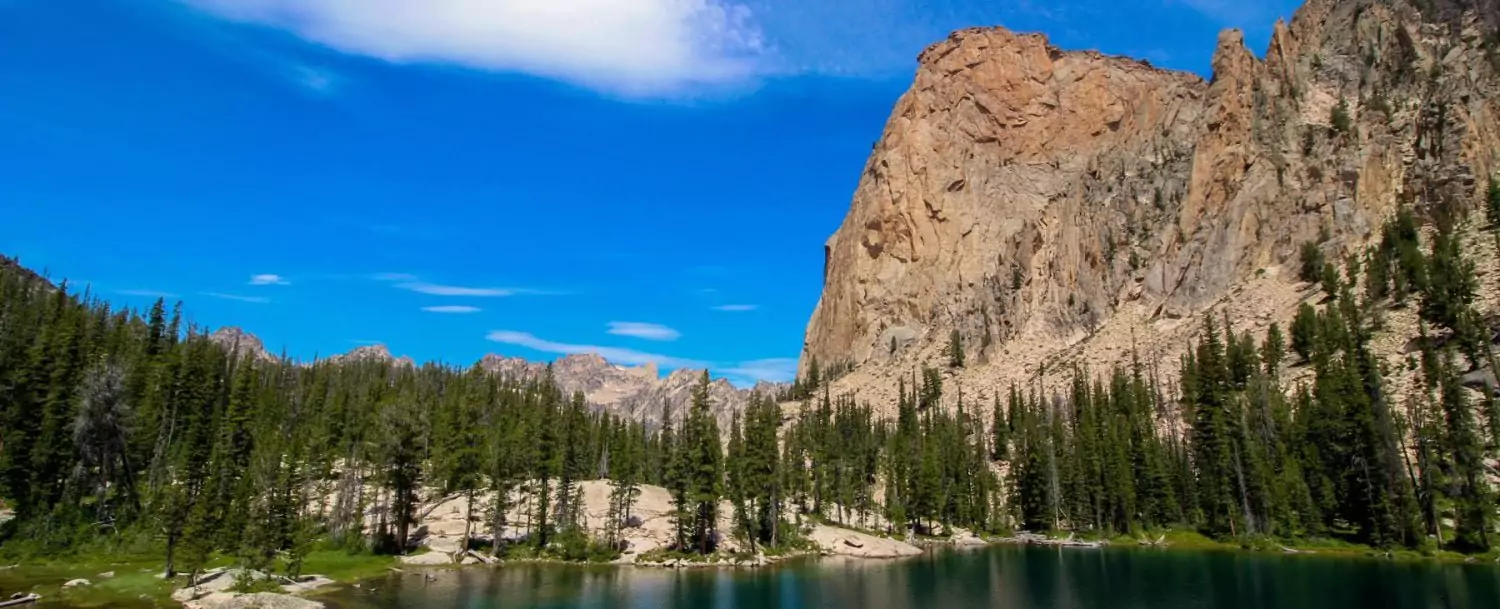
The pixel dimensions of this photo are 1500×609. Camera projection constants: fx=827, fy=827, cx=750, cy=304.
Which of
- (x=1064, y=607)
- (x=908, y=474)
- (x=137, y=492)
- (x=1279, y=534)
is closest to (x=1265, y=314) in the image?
(x=1279, y=534)

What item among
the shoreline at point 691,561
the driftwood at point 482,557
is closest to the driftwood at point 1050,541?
the shoreline at point 691,561

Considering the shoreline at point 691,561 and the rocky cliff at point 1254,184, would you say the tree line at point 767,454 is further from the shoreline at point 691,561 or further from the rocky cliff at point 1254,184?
the rocky cliff at point 1254,184

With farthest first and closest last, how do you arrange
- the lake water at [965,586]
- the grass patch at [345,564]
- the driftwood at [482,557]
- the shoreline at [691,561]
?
the driftwood at [482,557]
the grass patch at [345,564]
the lake water at [965,586]
the shoreline at [691,561]

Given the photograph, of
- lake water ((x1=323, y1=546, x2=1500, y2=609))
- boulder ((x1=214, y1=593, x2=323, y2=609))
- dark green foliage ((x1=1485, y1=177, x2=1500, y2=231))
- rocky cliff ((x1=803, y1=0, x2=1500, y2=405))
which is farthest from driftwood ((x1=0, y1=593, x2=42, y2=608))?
dark green foliage ((x1=1485, y1=177, x2=1500, y2=231))

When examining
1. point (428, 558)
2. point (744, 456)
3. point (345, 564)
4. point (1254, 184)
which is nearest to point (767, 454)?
point (744, 456)

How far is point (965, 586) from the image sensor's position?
58719mm

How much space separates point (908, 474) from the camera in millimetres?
103312

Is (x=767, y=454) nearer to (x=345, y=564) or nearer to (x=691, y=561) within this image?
(x=691, y=561)

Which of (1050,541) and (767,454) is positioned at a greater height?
(767,454)

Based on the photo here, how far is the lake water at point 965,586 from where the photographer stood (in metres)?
49.0

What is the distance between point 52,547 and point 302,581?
22587 mm

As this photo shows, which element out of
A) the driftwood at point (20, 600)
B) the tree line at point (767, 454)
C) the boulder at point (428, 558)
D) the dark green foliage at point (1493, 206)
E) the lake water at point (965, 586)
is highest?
the dark green foliage at point (1493, 206)

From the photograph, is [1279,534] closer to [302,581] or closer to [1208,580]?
[1208,580]

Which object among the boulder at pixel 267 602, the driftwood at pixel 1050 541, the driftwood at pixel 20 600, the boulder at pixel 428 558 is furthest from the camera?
the driftwood at pixel 1050 541
